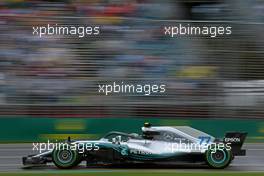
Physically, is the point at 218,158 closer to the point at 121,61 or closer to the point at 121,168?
the point at 121,168

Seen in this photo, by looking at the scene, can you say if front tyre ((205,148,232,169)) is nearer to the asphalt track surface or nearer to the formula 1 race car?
the formula 1 race car

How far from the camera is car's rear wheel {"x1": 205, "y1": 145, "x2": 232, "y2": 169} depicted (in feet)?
27.4

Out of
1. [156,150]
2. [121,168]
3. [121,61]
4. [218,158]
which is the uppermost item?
[121,61]

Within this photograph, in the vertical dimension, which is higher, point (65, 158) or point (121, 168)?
point (65, 158)

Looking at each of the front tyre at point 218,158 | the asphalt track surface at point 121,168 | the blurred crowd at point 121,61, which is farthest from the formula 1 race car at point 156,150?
the blurred crowd at point 121,61

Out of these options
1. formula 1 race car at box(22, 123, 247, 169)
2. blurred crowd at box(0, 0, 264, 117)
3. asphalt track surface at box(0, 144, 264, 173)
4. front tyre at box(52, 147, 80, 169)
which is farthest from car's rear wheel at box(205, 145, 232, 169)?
blurred crowd at box(0, 0, 264, 117)

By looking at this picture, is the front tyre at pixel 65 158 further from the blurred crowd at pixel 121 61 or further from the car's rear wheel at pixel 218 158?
the blurred crowd at pixel 121 61

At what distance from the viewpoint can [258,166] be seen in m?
9.16

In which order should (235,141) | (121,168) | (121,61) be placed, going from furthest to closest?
(121,61), (121,168), (235,141)

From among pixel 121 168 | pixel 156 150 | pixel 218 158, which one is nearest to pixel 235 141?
pixel 218 158

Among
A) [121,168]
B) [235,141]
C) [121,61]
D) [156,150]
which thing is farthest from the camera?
[121,61]

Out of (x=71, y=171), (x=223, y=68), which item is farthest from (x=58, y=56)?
(x=71, y=171)

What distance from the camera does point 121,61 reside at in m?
12.3

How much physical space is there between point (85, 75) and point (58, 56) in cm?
66
